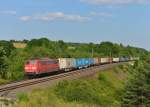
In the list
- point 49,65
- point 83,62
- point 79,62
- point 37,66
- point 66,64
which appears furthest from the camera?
point 83,62

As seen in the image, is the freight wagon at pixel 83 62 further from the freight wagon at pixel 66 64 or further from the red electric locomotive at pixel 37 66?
the red electric locomotive at pixel 37 66

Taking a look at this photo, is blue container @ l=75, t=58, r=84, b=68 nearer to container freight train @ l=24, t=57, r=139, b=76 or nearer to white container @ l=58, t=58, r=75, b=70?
container freight train @ l=24, t=57, r=139, b=76

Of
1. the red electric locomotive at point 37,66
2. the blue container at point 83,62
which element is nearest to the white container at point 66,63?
the blue container at point 83,62

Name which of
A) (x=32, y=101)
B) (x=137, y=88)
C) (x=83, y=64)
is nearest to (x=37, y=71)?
(x=137, y=88)

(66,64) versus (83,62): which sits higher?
(66,64)

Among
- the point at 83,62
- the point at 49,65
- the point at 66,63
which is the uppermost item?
the point at 49,65

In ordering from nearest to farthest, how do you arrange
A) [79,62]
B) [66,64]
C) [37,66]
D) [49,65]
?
1. [37,66]
2. [49,65]
3. [66,64]
4. [79,62]

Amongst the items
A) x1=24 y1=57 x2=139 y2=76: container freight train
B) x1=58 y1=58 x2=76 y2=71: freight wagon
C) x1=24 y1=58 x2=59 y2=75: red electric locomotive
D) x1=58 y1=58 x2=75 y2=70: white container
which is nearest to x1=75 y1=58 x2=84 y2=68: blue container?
x1=24 y1=57 x2=139 y2=76: container freight train

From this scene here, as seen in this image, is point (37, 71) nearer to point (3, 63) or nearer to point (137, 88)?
point (3, 63)

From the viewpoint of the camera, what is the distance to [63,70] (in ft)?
242

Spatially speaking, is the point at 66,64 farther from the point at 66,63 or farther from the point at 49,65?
the point at 49,65

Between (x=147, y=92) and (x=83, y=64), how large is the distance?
6011 centimetres

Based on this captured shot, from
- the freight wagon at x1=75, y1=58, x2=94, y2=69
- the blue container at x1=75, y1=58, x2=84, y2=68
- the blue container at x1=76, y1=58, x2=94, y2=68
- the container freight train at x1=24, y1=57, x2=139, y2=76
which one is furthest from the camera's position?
the blue container at x1=76, y1=58, x2=94, y2=68

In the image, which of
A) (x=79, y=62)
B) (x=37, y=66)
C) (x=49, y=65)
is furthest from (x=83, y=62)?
(x=37, y=66)
